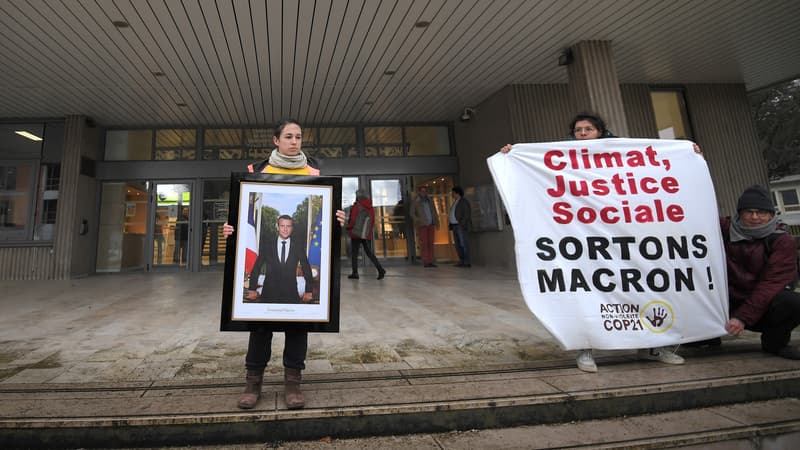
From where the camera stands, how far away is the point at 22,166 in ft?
25.7

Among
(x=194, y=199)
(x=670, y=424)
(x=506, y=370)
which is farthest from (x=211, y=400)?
(x=194, y=199)

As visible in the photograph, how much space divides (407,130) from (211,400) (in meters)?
8.78

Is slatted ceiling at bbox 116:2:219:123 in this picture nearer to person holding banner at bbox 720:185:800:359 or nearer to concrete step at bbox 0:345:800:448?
concrete step at bbox 0:345:800:448

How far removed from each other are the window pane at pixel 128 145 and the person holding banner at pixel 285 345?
29.4 feet

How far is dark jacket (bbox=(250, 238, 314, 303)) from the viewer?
1.68m

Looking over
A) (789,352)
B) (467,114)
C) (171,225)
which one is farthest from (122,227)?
(789,352)

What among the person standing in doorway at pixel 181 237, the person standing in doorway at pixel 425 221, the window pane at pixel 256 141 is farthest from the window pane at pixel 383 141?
the person standing in doorway at pixel 181 237

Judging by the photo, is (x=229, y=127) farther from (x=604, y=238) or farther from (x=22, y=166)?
(x=604, y=238)

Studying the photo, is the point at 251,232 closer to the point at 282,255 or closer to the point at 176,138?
the point at 282,255

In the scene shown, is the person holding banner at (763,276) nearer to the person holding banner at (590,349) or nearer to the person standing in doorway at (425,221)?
the person holding banner at (590,349)

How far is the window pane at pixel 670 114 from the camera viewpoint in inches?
306

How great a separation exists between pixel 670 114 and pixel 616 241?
775cm

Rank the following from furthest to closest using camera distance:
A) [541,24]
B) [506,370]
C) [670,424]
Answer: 1. [541,24]
2. [506,370]
3. [670,424]

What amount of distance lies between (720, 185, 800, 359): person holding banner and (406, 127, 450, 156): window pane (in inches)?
307
